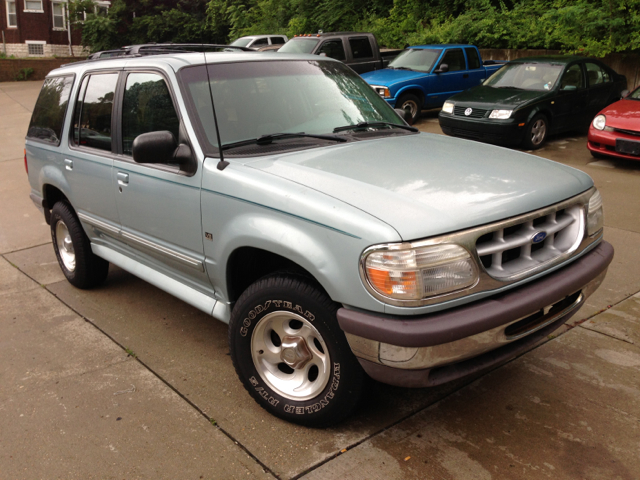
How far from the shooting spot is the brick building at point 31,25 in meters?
38.9

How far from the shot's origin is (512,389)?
3455 mm

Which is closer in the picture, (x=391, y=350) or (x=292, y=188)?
(x=391, y=350)

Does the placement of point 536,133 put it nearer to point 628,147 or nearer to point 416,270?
→ point 628,147

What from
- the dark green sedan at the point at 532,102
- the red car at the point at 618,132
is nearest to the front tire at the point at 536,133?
the dark green sedan at the point at 532,102

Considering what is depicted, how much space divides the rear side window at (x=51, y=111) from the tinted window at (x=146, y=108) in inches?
40.0

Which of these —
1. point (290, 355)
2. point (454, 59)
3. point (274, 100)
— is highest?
point (454, 59)

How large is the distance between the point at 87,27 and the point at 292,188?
123ft

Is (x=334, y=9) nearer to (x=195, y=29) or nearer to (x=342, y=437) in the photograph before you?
(x=195, y=29)

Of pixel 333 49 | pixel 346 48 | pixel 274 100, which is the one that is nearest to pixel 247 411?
pixel 274 100

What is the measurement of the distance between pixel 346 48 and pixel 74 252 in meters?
11.6

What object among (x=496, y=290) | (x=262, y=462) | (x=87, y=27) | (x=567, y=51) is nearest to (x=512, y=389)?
(x=496, y=290)

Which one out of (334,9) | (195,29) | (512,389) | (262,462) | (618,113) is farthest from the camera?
(195,29)

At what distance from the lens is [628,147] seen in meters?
8.66

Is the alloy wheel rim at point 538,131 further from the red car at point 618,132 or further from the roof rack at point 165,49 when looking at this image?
the roof rack at point 165,49
